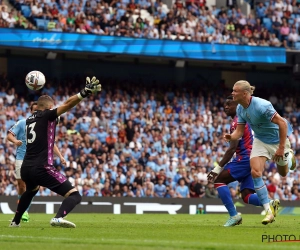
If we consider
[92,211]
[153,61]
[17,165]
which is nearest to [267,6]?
[153,61]

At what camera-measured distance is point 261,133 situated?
15078 millimetres

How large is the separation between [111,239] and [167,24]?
86.7 ft

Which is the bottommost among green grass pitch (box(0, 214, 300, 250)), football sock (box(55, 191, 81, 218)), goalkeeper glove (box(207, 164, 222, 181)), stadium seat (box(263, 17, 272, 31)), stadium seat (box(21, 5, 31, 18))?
green grass pitch (box(0, 214, 300, 250))

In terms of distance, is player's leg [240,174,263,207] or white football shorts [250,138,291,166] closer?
white football shorts [250,138,291,166]

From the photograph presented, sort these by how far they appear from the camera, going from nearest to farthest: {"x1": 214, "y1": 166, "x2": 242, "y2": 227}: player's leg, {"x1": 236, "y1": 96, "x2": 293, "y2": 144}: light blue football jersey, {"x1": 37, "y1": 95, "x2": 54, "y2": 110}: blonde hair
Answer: {"x1": 37, "y1": 95, "x2": 54, "y2": 110}: blonde hair < {"x1": 236, "y1": 96, "x2": 293, "y2": 144}: light blue football jersey < {"x1": 214, "y1": 166, "x2": 242, "y2": 227}: player's leg

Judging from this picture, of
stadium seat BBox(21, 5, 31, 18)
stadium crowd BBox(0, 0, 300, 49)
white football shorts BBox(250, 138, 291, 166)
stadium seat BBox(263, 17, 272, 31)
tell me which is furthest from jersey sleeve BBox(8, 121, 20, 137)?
stadium seat BBox(263, 17, 272, 31)

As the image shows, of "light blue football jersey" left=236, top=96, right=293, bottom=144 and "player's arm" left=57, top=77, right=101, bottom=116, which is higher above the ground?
"player's arm" left=57, top=77, right=101, bottom=116

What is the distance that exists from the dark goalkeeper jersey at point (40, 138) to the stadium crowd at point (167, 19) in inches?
754

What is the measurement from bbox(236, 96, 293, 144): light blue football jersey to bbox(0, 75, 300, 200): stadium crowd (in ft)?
48.6

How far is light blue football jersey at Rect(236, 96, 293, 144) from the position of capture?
14609 mm

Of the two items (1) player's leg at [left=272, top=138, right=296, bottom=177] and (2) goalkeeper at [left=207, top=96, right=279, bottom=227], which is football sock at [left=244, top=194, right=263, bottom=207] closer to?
(2) goalkeeper at [left=207, top=96, right=279, bottom=227]

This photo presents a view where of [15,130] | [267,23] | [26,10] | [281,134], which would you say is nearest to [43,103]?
[281,134]

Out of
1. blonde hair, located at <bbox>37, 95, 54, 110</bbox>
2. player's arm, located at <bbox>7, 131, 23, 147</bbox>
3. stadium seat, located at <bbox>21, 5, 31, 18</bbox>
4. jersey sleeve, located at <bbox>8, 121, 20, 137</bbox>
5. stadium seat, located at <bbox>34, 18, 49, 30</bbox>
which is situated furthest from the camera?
stadium seat, located at <bbox>21, 5, 31, 18</bbox>

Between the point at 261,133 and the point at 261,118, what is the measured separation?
1.46 feet
